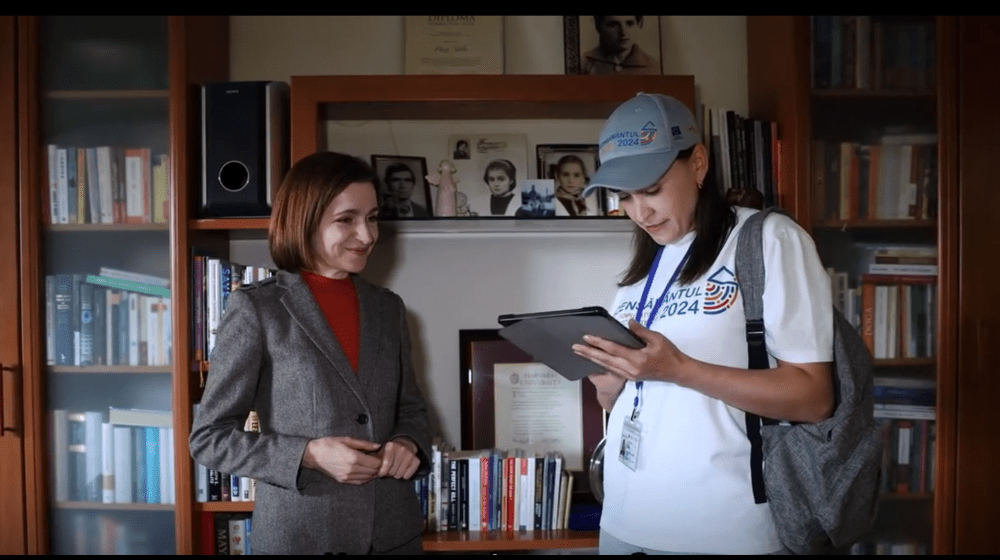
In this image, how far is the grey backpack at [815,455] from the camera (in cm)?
126

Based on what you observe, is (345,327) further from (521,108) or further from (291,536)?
(521,108)

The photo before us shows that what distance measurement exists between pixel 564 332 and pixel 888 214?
4.11 ft

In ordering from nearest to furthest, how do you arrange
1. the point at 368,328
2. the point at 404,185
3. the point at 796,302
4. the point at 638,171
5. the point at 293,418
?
1. the point at 796,302
2. the point at 638,171
3. the point at 293,418
4. the point at 368,328
5. the point at 404,185

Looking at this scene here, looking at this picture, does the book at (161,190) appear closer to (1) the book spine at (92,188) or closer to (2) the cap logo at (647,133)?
(1) the book spine at (92,188)

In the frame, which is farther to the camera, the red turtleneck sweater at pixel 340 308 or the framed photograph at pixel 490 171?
the framed photograph at pixel 490 171

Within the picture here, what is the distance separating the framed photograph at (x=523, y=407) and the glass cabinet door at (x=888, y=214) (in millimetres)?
784

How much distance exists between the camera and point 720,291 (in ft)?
4.28

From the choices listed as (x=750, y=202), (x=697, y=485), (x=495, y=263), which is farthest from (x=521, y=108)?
(x=697, y=485)

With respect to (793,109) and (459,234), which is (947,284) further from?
(459,234)

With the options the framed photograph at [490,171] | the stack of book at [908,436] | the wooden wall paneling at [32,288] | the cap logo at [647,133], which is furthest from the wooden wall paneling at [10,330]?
the stack of book at [908,436]

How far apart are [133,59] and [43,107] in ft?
0.92

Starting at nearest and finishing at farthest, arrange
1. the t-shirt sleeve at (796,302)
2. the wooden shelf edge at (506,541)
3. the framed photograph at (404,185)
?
the t-shirt sleeve at (796,302) → the wooden shelf edge at (506,541) → the framed photograph at (404,185)

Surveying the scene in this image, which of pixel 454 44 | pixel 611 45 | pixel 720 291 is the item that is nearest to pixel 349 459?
pixel 720 291
